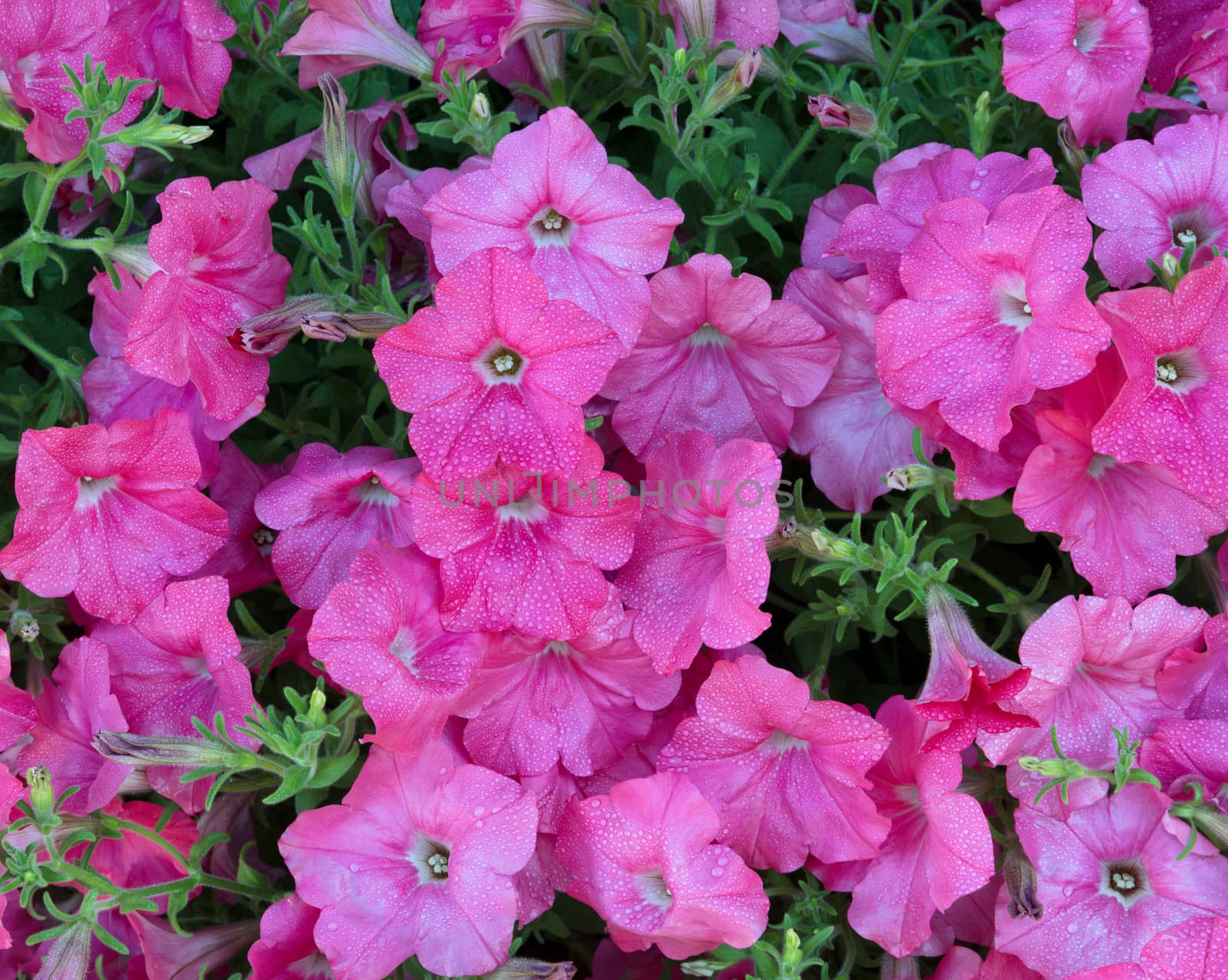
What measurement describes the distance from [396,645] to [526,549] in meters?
0.15

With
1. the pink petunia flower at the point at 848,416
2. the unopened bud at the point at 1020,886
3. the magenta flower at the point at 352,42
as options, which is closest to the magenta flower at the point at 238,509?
the magenta flower at the point at 352,42

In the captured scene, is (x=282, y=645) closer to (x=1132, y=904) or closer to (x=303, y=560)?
(x=303, y=560)

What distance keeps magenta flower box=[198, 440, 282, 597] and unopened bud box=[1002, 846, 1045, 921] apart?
767mm

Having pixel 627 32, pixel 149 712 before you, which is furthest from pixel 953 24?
pixel 149 712

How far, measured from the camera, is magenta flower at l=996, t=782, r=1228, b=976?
104 cm

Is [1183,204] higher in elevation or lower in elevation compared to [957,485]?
higher

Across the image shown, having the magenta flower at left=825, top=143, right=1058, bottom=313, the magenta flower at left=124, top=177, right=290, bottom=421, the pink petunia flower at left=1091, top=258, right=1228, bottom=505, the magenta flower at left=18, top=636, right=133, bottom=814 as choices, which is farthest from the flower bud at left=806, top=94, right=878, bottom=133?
the magenta flower at left=18, top=636, right=133, bottom=814

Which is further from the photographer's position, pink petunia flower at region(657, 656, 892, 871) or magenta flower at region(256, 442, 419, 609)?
magenta flower at region(256, 442, 419, 609)

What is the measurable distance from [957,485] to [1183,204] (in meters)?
0.37

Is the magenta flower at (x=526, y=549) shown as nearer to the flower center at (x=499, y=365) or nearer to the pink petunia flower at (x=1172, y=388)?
the flower center at (x=499, y=365)

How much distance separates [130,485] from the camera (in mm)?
1138

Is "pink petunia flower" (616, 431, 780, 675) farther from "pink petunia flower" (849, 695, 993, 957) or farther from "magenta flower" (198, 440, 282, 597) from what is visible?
"magenta flower" (198, 440, 282, 597)

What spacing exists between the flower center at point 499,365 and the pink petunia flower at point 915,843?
45 cm

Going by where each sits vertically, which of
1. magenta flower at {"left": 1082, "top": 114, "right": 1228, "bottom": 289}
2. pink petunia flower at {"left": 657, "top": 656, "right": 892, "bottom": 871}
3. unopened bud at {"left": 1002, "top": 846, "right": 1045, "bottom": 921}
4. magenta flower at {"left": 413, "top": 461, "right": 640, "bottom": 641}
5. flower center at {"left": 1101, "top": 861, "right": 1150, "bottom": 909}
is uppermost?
magenta flower at {"left": 1082, "top": 114, "right": 1228, "bottom": 289}
